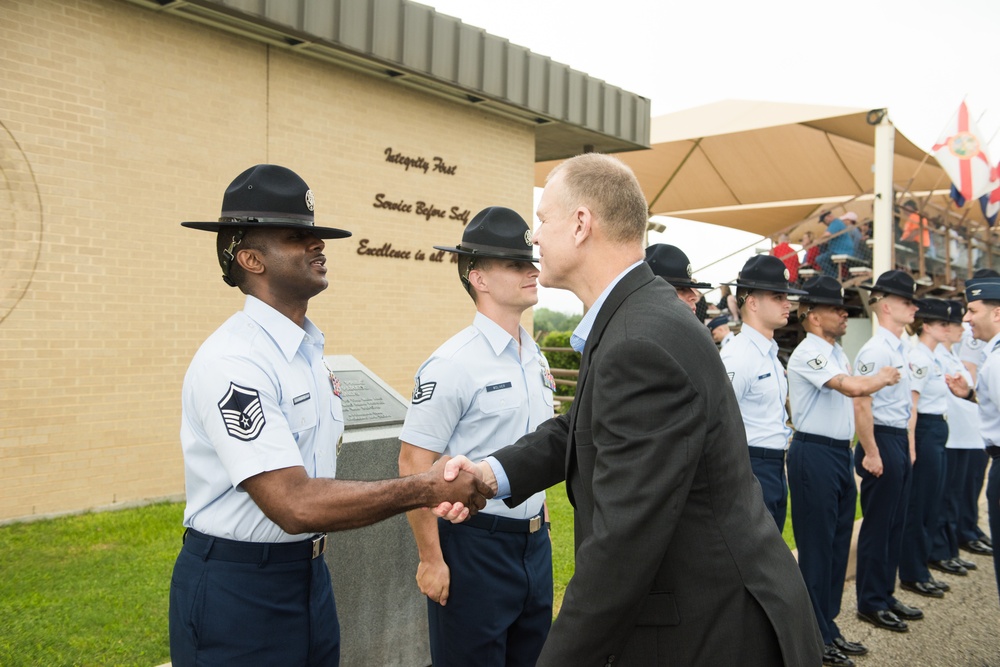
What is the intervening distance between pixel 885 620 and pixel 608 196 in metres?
4.80

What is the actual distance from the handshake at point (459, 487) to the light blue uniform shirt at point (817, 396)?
2.99 meters

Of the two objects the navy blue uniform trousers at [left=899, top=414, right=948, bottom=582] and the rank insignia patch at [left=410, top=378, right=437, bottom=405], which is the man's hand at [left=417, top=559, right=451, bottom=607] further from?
the navy blue uniform trousers at [left=899, top=414, right=948, bottom=582]

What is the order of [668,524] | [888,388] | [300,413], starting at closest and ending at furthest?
[668,524], [300,413], [888,388]

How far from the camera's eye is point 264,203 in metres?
2.46

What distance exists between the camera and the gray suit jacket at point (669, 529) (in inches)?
69.6

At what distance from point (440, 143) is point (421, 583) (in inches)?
308

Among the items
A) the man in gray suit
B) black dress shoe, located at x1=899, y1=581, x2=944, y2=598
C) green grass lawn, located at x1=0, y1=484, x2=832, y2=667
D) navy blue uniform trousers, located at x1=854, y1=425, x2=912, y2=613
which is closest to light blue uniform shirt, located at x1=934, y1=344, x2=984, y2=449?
black dress shoe, located at x1=899, y1=581, x2=944, y2=598

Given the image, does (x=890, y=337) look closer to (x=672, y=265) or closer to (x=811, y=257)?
(x=672, y=265)

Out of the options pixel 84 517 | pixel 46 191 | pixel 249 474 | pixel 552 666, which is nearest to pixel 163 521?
pixel 84 517

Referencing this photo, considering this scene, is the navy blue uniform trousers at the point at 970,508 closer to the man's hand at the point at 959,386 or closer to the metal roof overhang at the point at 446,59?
the man's hand at the point at 959,386

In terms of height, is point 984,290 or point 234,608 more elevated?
point 984,290

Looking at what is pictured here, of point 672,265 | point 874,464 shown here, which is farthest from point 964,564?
point 672,265

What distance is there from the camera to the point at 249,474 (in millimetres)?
2102

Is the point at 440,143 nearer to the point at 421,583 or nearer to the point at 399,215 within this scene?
the point at 399,215
